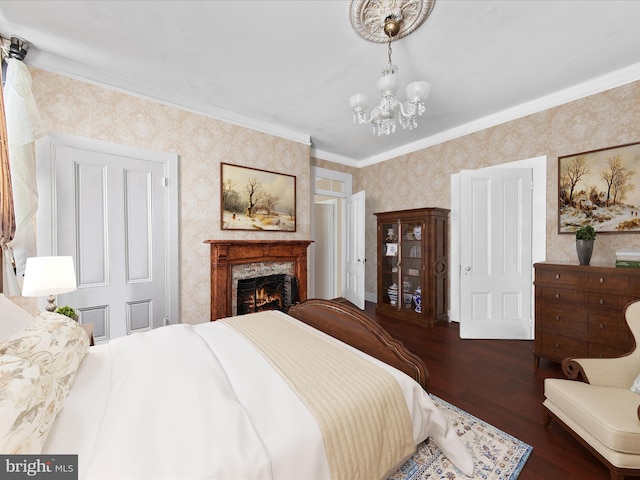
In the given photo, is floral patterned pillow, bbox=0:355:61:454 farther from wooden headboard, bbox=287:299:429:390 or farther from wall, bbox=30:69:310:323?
wall, bbox=30:69:310:323

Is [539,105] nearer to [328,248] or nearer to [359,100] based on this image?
[359,100]

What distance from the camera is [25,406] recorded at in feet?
2.50

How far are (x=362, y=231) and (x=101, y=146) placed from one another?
3.58m

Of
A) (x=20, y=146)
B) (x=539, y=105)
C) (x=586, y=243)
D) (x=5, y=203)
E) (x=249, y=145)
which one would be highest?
(x=539, y=105)

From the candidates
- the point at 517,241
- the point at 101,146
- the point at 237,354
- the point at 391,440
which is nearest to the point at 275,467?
the point at 391,440

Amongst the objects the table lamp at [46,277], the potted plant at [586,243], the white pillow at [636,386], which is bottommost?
the white pillow at [636,386]

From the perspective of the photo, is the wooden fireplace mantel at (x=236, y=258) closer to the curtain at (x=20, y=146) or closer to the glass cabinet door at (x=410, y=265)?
the curtain at (x=20, y=146)

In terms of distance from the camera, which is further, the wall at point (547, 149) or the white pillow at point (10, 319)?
the wall at point (547, 149)

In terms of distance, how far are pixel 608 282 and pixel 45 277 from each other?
4.20 m

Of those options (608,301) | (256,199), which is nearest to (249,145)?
(256,199)

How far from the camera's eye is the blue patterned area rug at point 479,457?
4.35 ft

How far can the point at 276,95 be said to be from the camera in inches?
113

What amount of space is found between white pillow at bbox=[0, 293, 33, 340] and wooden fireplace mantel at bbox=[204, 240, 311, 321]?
1.63 metres

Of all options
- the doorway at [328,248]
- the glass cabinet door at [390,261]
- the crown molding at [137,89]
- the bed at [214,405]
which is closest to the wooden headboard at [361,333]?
the bed at [214,405]
